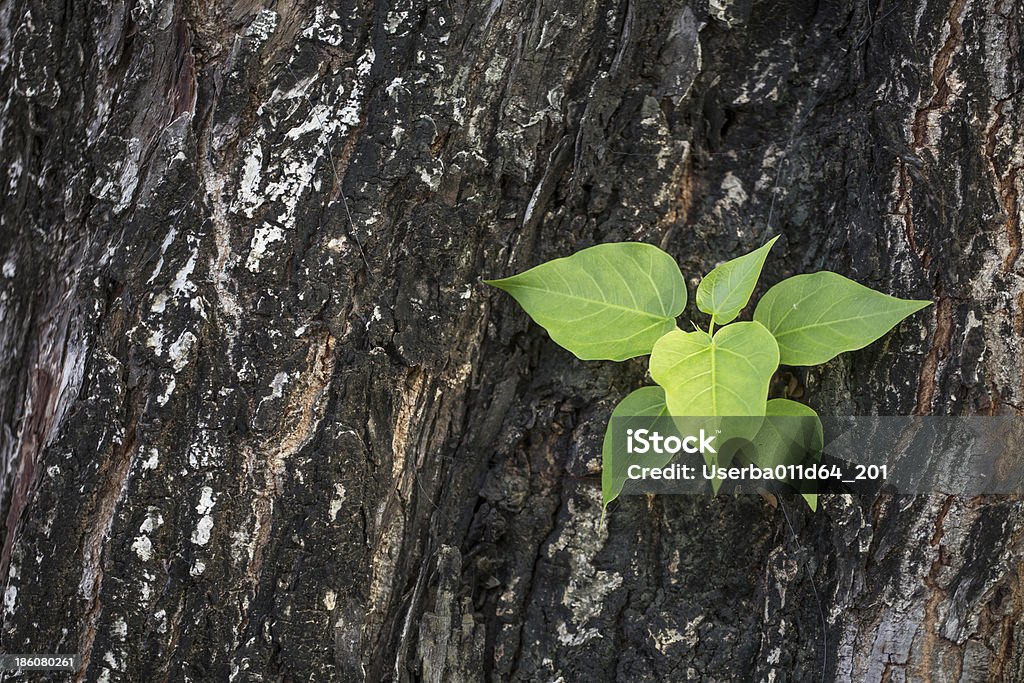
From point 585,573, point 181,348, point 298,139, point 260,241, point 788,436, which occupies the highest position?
point 298,139

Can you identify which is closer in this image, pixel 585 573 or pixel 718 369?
pixel 718 369

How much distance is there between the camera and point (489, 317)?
3.26ft

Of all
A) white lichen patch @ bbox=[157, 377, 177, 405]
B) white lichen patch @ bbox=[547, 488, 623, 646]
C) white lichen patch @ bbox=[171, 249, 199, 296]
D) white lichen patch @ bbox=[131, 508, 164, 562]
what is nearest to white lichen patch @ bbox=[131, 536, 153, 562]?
white lichen patch @ bbox=[131, 508, 164, 562]

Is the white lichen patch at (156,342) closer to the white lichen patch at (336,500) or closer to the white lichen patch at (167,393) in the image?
the white lichen patch at (167,393)

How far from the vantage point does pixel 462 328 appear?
98 centimetres

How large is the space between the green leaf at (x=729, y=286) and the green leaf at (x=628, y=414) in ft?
0.38

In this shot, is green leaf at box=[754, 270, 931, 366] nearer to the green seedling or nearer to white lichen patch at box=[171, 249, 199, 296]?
the green seedling

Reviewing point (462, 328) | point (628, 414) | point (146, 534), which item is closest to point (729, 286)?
point (628, 414)

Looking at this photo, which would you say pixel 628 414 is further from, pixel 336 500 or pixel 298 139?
pixel 298 139

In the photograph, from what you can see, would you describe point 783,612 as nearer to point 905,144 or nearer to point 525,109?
point 905,144

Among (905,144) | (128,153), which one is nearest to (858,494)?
(905,144)

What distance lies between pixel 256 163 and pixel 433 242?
23cm

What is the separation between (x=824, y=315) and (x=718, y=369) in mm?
163

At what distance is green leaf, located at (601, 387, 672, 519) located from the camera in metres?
0.93
